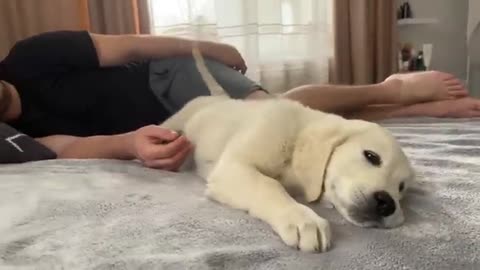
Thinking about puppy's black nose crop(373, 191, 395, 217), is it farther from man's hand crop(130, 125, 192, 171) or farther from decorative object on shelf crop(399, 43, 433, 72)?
decorative object on shelf crop(399, 43, 433, 72)

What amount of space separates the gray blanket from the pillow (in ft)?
0.75

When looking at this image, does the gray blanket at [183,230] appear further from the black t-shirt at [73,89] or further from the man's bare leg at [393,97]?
the man's bare leg at [393,97]

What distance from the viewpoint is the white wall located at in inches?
124

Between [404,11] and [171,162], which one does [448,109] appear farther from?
[404,11]

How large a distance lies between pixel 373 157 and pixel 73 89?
1.00 meters

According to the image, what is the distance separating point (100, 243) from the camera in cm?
68

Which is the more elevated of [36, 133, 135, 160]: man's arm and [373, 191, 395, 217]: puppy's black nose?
[373, 191, 395, 217]: puppy's black nose

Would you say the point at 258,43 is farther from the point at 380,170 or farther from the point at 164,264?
the point at 164,264

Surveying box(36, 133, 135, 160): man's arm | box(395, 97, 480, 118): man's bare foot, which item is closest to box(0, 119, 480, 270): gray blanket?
box(36, 133, 135, 160): man's arm

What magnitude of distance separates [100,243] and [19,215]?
181 millimetres

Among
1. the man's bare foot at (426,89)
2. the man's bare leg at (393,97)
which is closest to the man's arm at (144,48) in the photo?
the man's bare leg at (393,97)

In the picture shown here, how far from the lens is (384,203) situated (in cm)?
78

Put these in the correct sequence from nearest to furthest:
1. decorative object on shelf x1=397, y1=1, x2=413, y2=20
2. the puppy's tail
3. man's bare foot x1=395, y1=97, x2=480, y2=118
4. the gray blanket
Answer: the gray blanket < the puppy's tail < man's bare foot x1=395, y1=97, x2=480, y2=118 < decorative object on shelf x1=397, y1=1, x2=413, y2=20

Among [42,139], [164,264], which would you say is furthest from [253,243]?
[42,139]
